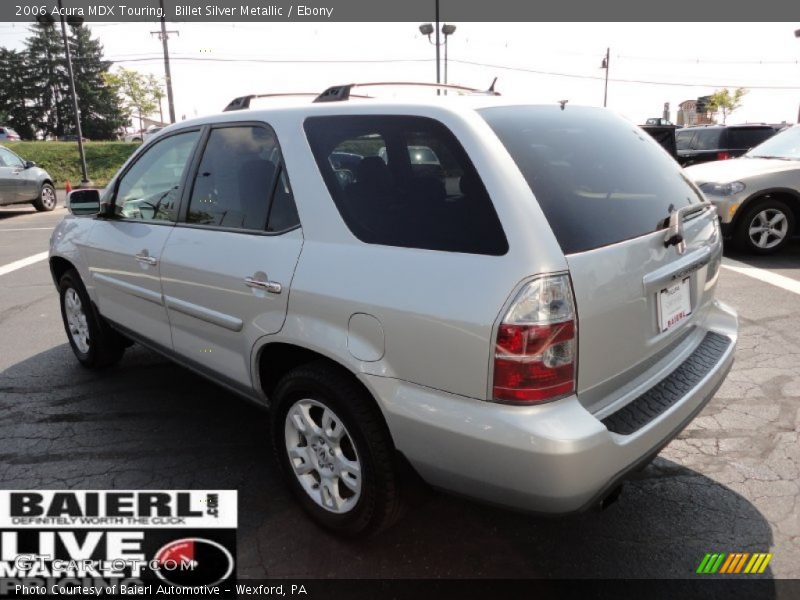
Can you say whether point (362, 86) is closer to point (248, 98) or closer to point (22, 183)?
point (248, 98)

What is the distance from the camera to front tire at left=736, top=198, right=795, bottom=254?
300 inches

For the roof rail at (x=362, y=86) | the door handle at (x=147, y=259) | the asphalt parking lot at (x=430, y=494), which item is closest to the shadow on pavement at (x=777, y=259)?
the asphalt parking lot at (x=430, y=494)

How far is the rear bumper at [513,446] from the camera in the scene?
1.84 m

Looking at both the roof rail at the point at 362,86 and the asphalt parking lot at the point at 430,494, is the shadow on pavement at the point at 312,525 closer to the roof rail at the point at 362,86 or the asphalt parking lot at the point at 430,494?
the asphalt parking lot at the point at 430,494

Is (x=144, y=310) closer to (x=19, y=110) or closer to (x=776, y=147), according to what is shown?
(x=776, y=147)

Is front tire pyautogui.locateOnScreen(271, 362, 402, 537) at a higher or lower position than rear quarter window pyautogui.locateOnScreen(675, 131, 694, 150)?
lower

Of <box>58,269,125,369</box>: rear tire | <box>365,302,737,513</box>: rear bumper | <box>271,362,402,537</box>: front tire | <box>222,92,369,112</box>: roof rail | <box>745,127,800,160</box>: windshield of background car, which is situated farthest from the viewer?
<box>745,127,800,160</box>: windshield of background car

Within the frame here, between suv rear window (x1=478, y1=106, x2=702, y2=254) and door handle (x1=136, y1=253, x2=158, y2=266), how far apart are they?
1944 mm

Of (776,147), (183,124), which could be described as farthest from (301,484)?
(776,147)

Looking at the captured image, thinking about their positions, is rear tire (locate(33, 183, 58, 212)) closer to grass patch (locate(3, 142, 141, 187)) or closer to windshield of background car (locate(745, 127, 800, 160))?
grass patch (locate(3, 142, 141, 187))

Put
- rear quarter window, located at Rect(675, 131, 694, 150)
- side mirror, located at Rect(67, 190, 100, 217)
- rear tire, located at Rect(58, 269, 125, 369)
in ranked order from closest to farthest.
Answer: side mirror, located at Rect(67, 190, 100, 217) < rear tire, located at Rect(58, 269, 125, 369) < rear quarter window, located at Rect(675, 131, 694, 150)

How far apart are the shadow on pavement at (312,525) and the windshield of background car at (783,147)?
693 centimetres

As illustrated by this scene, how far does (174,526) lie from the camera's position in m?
2.64

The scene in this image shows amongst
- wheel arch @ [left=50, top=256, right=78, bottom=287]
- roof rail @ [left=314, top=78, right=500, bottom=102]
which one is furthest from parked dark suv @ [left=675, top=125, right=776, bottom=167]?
wheel arch @ [left=50, top=256, right=78, bottom=287]
